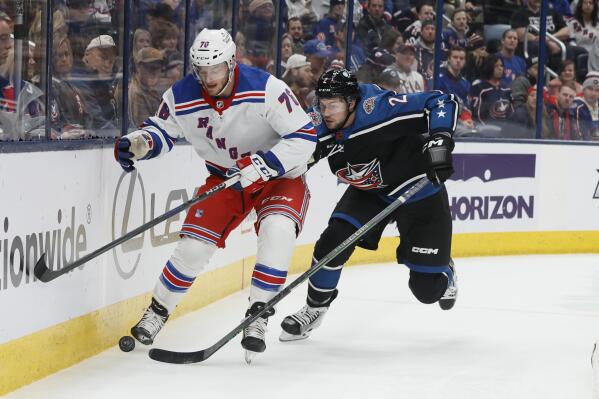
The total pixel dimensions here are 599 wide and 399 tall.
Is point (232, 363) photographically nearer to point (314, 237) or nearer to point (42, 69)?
point (42, 69)

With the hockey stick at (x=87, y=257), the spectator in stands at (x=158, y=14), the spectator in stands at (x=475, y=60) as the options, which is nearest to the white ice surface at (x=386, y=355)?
the hockey stick at (x=87, y=257)

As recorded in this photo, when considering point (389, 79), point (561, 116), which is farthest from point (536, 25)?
point (389, 79)

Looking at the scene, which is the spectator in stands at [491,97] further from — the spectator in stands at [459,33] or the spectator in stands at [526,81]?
the spectator in stands at [459,33]

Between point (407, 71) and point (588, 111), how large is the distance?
1623 mm

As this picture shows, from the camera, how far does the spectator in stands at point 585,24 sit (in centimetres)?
885

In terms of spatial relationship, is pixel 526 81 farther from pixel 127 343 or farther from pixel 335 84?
pixel 127 343

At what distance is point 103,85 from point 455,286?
1733mm

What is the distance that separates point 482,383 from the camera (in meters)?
4.00

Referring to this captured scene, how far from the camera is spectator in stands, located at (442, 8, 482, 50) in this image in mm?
8352

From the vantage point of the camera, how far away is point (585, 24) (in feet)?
29.1

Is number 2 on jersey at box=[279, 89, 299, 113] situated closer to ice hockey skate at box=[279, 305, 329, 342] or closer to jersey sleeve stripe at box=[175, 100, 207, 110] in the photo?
jersey sleeve stripe at box=[175, 100, 207, 110]

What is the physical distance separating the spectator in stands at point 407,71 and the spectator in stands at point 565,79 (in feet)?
A: 4.05

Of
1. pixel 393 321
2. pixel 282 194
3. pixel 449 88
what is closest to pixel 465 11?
pixel 449 88

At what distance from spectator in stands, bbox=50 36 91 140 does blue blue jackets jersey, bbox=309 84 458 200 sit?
93 cm
